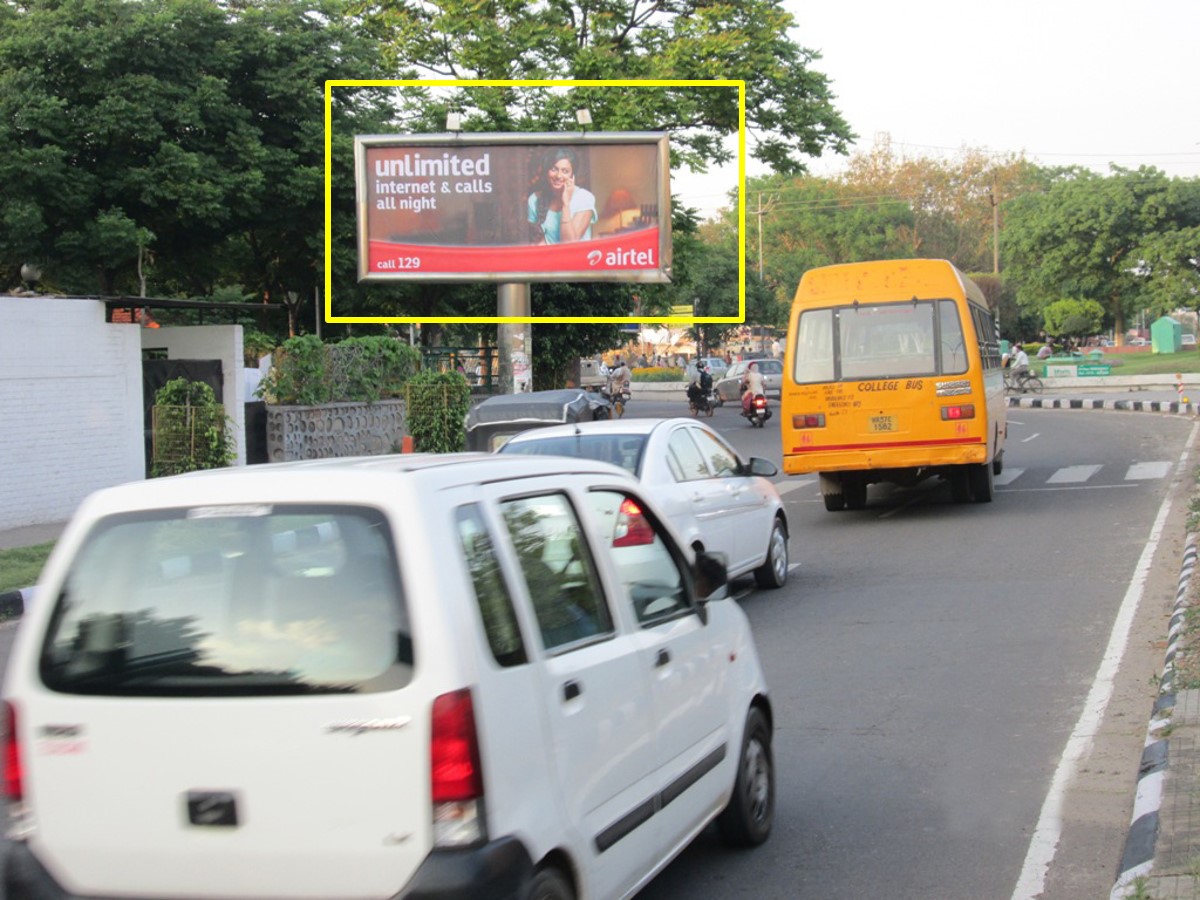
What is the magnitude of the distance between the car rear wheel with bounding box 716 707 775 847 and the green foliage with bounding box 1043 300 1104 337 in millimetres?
68926

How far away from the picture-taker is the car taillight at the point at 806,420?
16.1 metres

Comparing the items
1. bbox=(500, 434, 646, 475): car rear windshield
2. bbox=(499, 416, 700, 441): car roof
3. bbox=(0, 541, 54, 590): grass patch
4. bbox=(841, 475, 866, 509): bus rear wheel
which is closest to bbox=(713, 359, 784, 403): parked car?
bbox=(841, 475, 866, 509): bus rear wheel

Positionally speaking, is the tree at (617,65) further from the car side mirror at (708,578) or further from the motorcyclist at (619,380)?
the car side mirror at (708,578)

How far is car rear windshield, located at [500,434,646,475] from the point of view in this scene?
33.8ft

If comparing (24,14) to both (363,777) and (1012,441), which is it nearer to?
(1012,441)

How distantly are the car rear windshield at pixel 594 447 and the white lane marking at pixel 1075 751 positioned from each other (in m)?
3.39

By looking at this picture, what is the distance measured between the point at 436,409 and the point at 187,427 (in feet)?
25.8

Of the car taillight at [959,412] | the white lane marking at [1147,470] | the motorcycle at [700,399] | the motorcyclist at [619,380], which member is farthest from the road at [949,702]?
the motorcycle at [700,399]

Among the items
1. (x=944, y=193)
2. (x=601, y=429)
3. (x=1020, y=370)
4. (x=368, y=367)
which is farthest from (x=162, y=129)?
(x=944, y=193)

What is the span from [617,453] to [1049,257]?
66.5 m

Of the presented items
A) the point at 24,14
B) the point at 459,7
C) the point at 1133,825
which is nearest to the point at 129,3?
the point at 24,14

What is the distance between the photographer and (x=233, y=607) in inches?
145

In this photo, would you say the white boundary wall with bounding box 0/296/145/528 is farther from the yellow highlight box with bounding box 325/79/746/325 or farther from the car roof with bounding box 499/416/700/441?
the car roof with bounding box 499/416/700/441

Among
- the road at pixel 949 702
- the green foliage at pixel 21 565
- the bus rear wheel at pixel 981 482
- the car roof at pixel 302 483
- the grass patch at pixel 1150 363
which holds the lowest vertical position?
the road at pixel 949 702
